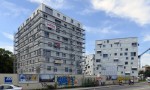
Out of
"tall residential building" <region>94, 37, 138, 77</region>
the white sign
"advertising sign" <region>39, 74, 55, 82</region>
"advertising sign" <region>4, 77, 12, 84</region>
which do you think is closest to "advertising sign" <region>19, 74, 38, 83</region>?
"advertising sign" <region>39, 74, 55, 82</region>

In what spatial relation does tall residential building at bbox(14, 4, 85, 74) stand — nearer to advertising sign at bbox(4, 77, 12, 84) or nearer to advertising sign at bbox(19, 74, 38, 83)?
advertising sign at bbox(19, 74, 38, 83)

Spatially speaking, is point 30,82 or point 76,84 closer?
point 30,82

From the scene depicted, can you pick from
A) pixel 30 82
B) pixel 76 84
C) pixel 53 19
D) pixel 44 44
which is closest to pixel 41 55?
pixel 44 44

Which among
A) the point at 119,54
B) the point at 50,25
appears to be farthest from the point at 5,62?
the point at 119,54

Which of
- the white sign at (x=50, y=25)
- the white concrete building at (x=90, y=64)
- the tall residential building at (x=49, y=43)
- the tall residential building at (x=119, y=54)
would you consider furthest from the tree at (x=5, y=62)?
the white concrete building at (x=90, y=64)

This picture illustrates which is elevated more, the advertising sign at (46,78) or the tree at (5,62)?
the tree at (5,62)

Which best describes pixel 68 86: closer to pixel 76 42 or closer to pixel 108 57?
pixel 76 42

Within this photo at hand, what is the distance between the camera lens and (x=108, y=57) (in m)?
127

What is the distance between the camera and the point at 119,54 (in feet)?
409

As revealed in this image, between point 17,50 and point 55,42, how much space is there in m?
24.8

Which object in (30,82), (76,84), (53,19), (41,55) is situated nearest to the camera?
(30,82)

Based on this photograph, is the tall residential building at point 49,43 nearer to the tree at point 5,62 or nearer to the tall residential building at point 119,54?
the tree at point 5,62

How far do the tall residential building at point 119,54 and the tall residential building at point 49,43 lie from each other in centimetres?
1305

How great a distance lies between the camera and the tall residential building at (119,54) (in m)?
121
